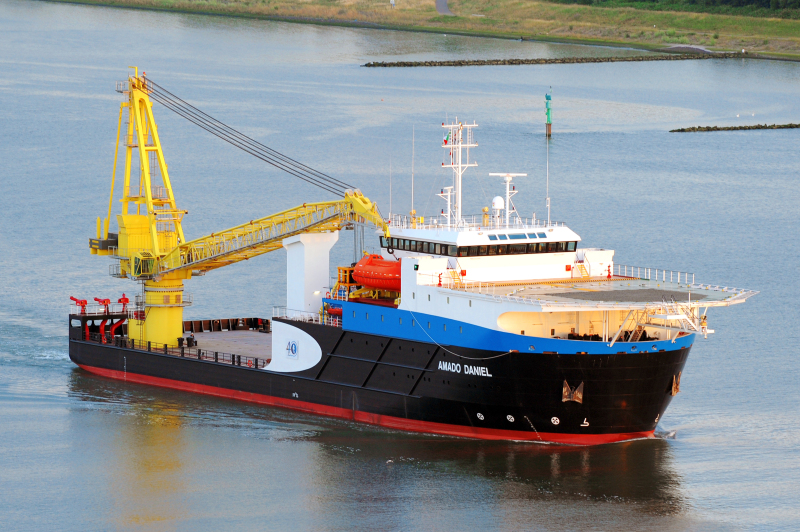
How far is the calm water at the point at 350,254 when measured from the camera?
113ft

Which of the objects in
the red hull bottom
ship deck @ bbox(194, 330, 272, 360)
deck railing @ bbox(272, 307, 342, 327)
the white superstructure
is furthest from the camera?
ship deck @ bbox(194, 330, 272, 360)

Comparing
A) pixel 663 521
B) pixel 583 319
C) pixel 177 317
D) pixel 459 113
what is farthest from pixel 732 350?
pixel 459 113

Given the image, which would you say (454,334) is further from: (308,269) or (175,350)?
(175,350)

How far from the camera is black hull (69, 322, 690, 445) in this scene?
120 feet

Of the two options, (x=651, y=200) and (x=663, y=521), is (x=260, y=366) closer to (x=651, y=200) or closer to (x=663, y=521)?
(x=663, y=521)

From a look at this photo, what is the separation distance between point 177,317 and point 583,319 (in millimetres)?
17697

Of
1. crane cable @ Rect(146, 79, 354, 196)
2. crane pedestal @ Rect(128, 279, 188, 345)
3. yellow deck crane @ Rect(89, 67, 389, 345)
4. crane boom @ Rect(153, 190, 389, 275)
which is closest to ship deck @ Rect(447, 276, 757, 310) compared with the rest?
crane boom @ Rect(153, 190, 389, 275)

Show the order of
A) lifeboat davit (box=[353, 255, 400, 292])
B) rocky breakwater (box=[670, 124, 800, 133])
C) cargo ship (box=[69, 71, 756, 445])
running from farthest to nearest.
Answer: rocky breakwater (box=[670, 124, 800, 133])
lifeboat davit (box=[353, 255, 400, 292])
cargo ship (box=[69, 71, 756, 445])

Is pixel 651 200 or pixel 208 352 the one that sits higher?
pixel 651 200

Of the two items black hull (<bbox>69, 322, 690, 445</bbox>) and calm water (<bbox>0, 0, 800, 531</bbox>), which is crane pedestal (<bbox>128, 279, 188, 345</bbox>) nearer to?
calm water (<bbox>0, 0, 800, 531</bbox>)

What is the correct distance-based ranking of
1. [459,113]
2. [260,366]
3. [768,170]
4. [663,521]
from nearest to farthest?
[663,521] → [260,366] → [768,170] → [459,113]

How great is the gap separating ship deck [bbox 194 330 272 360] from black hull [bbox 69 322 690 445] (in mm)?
3461

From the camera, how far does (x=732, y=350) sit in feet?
161

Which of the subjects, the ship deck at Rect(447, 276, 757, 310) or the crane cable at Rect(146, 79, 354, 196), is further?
the crane cable at Rect(146, 79, 354, 196)
